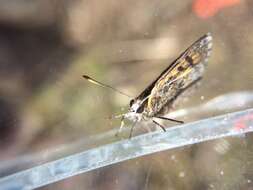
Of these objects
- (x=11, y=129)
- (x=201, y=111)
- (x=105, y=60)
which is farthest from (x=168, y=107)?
(x=11, y=129)

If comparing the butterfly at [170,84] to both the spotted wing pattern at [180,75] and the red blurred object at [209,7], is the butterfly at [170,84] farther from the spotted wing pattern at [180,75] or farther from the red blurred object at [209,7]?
the red blurred object at [209,7]

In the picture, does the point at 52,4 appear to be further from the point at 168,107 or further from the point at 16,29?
the point at 168,107

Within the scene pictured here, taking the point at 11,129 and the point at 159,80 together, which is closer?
the point at 159,80

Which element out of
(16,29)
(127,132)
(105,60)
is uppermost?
(16,29)

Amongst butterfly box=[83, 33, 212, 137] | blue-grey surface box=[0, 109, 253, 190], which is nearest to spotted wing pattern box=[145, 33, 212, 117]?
butterfly box=[83, 33, 212, 137]

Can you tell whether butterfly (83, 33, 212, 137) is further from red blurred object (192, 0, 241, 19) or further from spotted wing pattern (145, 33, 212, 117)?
red blurred object (192, 0, 241, 19)

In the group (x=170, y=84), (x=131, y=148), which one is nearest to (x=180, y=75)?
(x=170, y=84)

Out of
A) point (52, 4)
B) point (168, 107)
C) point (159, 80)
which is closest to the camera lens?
point (159, 80)

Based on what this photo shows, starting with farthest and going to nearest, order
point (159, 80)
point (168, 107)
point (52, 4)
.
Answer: point (52, 4) → point (168, 107) → point (159, 80)

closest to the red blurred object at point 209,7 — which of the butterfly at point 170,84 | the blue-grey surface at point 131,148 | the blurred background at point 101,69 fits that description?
the blurred background at point 101,69
